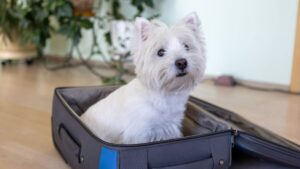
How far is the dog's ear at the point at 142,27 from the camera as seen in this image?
125 centimetres

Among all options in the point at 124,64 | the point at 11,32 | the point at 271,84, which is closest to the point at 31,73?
the point at 11,32

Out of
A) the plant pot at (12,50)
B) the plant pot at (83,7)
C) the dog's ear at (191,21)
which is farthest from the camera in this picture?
the plant pot at (12,50)

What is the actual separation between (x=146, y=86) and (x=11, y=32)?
2635 millimetres

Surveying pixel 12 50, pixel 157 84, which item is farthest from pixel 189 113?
pixel 12 50

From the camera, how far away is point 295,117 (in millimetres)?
2025

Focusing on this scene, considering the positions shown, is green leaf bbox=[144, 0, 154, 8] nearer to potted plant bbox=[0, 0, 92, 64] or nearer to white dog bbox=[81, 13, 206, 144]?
potted plant bbox=[0, 0, 92, 64]

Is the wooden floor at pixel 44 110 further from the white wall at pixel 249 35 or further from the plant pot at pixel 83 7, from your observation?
the plant pot at pixel 83 7

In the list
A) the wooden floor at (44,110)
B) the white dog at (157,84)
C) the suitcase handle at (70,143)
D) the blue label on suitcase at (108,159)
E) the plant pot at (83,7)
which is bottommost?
the wooden floor at (44,110)

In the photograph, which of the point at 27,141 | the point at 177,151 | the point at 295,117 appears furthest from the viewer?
the point at 295,117

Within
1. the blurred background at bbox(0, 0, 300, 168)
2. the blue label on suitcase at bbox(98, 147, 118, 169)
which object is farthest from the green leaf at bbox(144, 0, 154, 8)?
the blue label on suitcase at bbox(98, 147, 118, 169)

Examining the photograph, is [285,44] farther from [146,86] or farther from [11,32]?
[11,32]

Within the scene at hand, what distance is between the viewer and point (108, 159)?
1.06 m

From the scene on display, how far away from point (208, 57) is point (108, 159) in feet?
6.47

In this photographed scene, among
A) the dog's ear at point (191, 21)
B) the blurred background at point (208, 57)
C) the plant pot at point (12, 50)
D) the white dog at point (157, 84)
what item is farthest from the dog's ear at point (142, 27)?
the plant pot at point (12, 50)
